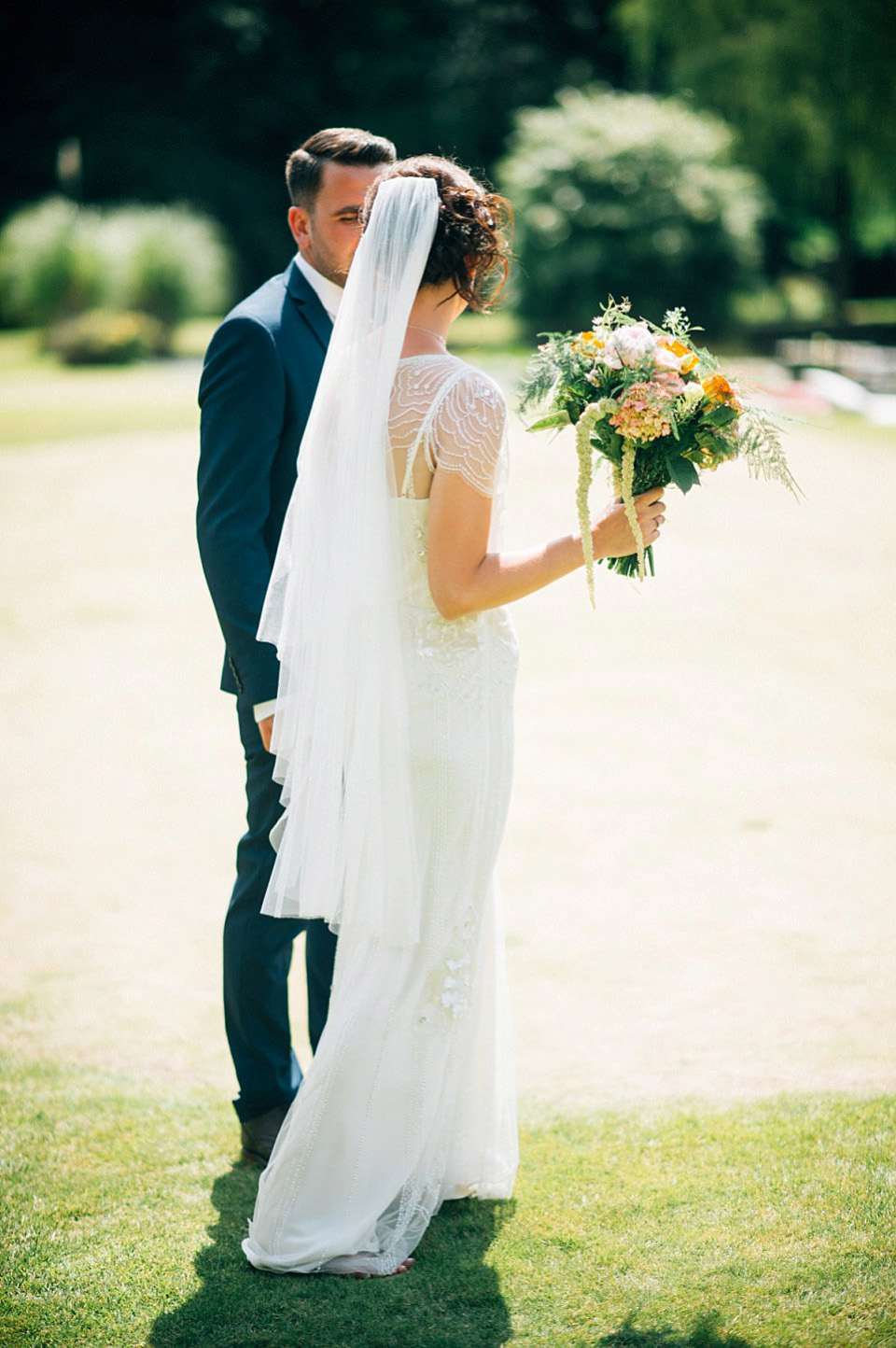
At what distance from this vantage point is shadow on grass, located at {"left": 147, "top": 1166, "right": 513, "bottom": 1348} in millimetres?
2715

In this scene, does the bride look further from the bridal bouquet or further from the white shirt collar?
the white shirt collar

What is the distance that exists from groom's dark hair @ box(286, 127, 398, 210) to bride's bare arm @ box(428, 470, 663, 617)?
1.17m

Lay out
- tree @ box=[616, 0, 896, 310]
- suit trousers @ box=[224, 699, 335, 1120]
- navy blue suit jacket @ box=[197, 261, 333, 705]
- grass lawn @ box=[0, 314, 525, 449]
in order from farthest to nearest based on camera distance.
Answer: tree @ box=[616, 0, 896, 310] < grass lawn @ box=[0, 314, 525, 449] < suit trousers @ box=[224, 699, 335, 1120] < navy blue suit jacket @ box=[197, 261, 333, 705]

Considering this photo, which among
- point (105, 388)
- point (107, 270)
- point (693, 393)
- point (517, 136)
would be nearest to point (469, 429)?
point (693, 393)

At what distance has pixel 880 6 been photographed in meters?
22.1

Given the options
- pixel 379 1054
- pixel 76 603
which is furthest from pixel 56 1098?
pixel 76 603

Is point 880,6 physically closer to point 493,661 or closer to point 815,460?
point 815,460

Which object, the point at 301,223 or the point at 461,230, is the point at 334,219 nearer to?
the point at 301,223

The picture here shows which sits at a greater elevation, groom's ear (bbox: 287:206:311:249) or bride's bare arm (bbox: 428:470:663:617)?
groom's ear (bbox: 287:206:311:249)

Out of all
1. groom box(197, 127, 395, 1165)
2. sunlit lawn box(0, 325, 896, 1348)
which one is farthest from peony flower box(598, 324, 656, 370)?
sunlit lawn box(0, 325, 896, 1348)

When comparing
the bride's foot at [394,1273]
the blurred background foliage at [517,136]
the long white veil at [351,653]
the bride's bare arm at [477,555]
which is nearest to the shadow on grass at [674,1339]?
the bride's foot at [394,1273]

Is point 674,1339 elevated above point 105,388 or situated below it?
below

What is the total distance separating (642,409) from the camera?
280cm

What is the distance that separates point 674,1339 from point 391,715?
1480 millimetres
